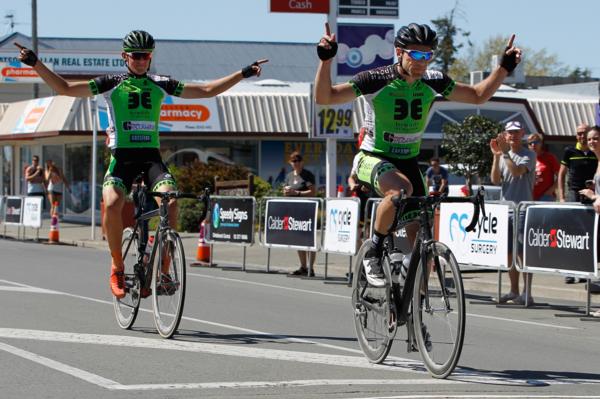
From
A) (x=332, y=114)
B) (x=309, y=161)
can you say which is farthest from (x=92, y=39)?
(x=332, y=114)

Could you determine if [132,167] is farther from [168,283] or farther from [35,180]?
[35,180]

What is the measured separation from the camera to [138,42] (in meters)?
10.0

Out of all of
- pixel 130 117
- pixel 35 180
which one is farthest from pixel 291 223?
pixel 35 180

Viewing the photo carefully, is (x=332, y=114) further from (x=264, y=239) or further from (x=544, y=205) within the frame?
(x=544, y=205)

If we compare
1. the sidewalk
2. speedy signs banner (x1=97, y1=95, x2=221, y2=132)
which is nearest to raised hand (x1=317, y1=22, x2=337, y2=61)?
the sidewalk

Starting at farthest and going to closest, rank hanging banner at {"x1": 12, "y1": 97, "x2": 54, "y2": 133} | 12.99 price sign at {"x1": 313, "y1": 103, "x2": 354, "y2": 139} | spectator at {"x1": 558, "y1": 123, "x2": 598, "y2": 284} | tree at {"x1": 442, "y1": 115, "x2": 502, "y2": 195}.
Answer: hanging banner at {"x1": 12, "y1": 97, "x2": 54, "y2": 133} < tree at {"x1": 442, "y1": 115, "x2": 502, "y2": 195} < 12.99 price sign at {"x1": 313, "y1": 103, "x2": 354, "y2": 139} < spectator at {"x1": 558, "y1": 123, "x2": 598, "y2": 284}

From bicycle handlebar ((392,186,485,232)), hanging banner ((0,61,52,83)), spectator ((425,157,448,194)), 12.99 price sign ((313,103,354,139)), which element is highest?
hanging banner ((0,61,52,83))

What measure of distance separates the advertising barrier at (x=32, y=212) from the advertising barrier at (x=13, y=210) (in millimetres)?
303

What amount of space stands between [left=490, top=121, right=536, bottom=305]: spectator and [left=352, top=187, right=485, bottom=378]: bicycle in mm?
6188

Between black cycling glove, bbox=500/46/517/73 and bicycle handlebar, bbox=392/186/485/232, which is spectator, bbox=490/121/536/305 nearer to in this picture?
black cycling glove, bbox=500/46/517/73

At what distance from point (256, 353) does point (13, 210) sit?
22.7m

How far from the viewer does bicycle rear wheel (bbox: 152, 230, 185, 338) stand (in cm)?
948

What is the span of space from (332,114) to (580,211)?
9.98 m

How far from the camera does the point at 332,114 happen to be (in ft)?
73.4
